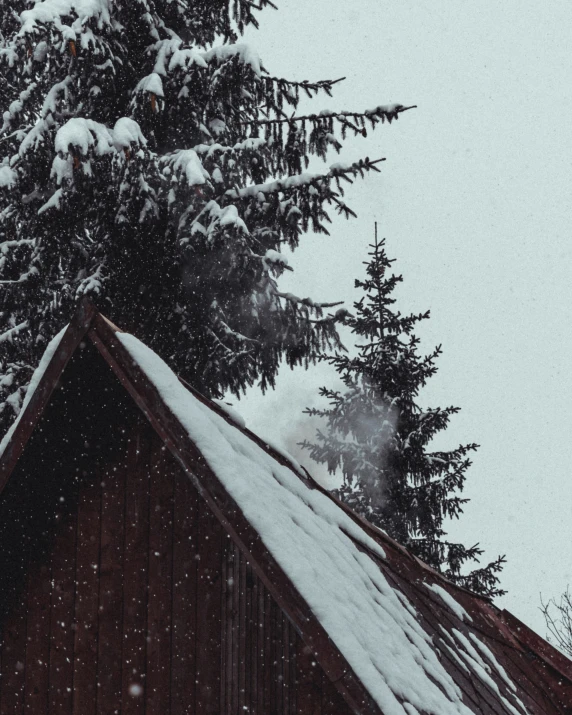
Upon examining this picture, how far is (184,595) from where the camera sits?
159 inches

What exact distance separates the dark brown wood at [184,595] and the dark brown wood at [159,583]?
37 millimetres

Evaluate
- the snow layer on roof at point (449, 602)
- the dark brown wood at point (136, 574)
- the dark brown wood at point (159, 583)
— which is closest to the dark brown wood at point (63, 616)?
the dark brown wood at point (136, 574)

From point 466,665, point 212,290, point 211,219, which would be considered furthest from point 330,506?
point 212,290

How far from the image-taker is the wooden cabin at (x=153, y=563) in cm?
351

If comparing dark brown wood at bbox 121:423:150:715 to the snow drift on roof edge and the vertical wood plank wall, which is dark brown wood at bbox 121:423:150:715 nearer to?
the vertical wood plank wall

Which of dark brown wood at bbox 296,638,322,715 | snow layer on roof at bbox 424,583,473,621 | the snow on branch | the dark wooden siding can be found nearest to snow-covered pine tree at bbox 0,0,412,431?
the snow on branch

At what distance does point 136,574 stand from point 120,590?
4.9 inches

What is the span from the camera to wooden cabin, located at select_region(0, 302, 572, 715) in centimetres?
351

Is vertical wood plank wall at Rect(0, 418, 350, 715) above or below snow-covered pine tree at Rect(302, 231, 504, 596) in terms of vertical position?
below

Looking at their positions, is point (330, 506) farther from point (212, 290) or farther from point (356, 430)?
point (356, 430)

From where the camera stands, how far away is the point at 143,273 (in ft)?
38.6

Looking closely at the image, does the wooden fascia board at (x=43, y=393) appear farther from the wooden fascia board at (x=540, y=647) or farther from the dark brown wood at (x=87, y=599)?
the wooden fascia board at (x=540, y=647)

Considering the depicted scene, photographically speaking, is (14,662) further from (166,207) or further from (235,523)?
(166,207)

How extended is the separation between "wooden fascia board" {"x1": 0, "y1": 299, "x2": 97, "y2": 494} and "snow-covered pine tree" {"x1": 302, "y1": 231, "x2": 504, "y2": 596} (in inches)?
615
